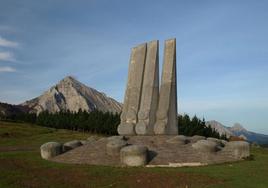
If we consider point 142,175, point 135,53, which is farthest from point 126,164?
point 135,53

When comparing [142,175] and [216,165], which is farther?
[216,165]

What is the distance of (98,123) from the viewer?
233 ft

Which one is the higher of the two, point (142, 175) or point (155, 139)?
point (155, 139)

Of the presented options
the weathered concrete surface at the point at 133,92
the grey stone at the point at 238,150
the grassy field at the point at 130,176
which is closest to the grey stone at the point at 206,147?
the grey stone at the point at 238,150

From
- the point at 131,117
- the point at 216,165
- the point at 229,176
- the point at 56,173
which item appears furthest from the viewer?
the point at 131,117

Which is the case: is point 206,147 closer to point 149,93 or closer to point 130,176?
point 130,176

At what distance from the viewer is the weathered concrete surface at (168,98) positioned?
1080 inches

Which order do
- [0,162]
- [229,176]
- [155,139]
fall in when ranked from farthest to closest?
[155,139] → [0,162] → [229,176]

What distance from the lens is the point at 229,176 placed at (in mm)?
16375

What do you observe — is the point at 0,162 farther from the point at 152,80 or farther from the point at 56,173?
the point at 152,80

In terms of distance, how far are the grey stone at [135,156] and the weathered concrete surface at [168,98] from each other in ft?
21.8

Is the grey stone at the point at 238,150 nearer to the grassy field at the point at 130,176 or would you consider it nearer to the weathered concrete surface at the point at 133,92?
the grassy field at the point at 130,176

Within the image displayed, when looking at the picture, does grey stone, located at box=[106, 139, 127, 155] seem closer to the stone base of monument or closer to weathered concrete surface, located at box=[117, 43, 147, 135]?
the stone base of monument

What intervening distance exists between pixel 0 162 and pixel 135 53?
46.3ft
